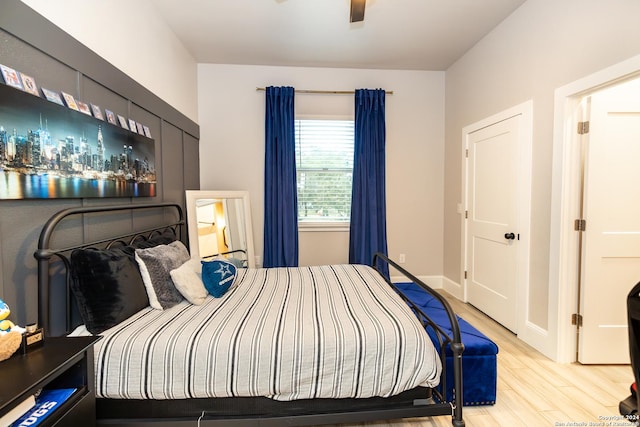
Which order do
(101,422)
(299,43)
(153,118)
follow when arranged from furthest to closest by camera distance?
(299,43)
(153,118)
(101,422)

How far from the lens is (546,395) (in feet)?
6.42

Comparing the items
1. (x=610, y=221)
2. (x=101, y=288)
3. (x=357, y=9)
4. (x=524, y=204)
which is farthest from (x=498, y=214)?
(x=101, y=288)

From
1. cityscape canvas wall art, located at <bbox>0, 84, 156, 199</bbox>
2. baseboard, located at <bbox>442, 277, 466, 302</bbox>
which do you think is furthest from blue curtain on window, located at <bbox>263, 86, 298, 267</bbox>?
baseboard, located at <bbox>442, 277, 466, 302</bbox>

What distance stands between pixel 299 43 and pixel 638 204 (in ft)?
10.8

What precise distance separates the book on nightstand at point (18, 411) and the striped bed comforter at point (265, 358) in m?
0.36

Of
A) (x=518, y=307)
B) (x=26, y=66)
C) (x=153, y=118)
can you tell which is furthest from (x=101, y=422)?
(x=518, y=307)

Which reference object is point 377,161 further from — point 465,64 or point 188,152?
point 188,152

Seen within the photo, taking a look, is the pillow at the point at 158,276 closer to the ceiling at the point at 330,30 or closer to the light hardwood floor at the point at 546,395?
the light hardwood floor at the point at 546,395

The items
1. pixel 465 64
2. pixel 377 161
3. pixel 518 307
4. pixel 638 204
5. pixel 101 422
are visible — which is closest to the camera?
pixel 101 422

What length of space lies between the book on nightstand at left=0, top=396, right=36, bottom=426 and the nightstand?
0.05m

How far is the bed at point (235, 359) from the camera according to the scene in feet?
4.45

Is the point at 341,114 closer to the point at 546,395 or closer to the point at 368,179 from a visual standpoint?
→ the point at 368,179

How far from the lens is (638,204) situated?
7.26 feet

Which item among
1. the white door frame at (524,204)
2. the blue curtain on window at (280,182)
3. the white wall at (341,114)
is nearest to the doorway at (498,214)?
the white door frame at (524,204)
